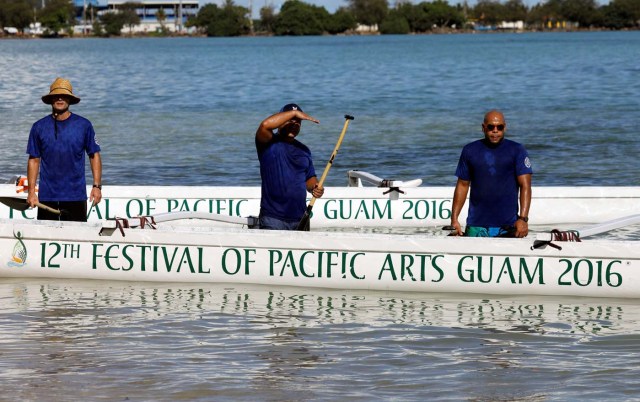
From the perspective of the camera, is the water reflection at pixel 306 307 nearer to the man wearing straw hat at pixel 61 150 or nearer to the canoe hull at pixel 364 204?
the man wearing straw hat at pixel 61 150

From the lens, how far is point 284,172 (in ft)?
34.7

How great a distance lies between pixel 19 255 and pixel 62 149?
4.30 feet

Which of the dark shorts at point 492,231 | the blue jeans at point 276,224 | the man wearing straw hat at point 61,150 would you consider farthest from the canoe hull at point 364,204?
the dark shorts at point 492,231

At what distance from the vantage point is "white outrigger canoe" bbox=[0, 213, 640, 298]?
1062cm

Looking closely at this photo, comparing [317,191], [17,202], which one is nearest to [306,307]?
[317,191]

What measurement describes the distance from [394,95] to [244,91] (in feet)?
25.7

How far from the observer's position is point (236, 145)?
2731 cm

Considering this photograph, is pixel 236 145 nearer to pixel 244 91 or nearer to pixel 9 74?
pixel 244 91

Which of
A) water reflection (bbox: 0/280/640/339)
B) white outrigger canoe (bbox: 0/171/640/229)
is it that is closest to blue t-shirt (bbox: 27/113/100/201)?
water reflection (bbox: 0/280/640/339)

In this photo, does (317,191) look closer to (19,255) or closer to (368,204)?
(19,255)

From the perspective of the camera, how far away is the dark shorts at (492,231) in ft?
34.1

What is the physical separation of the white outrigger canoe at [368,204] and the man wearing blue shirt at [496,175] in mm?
4596

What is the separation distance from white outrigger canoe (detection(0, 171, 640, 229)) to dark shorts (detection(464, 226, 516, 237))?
14.3 ft

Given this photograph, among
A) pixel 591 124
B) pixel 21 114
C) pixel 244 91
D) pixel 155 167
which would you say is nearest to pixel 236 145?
pixel 155 167
